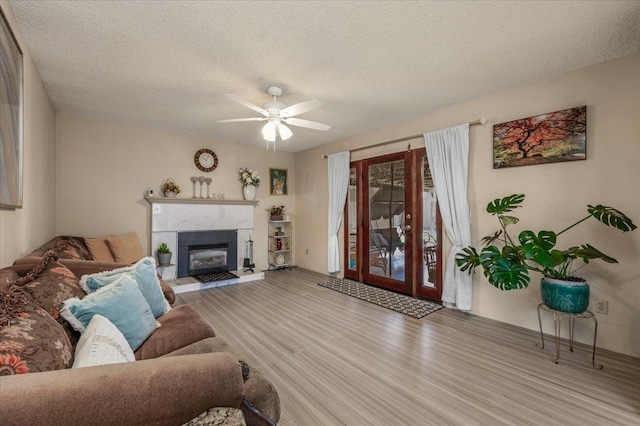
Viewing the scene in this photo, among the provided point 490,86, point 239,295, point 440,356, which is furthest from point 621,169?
point 239,295

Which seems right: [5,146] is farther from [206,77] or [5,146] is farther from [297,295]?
[297,295]

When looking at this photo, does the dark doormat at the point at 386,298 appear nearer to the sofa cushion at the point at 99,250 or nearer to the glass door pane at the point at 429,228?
the glass door pane at the point at 429,228

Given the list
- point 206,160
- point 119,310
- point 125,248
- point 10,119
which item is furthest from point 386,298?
point 10,119

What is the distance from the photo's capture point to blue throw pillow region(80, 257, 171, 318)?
1.76 metres

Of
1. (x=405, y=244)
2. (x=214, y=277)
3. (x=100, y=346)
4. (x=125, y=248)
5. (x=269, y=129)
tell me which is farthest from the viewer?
(x=214, y=277)

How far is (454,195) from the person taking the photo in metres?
3.34

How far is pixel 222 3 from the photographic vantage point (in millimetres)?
1770

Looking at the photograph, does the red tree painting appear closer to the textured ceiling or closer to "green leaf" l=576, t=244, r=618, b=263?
the textured ceiling

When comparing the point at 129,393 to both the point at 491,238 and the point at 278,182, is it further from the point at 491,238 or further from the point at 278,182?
the point at 278,182

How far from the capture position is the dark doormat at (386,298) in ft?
11.1

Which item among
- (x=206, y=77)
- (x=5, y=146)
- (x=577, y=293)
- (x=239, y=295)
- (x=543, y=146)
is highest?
(x=206, y=77)

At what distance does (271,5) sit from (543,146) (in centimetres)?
288

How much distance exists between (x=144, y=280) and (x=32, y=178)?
1607 millimetres

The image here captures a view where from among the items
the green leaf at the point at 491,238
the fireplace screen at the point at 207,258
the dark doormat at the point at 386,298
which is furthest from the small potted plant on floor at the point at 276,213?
the green leaf at the point at 491,238
